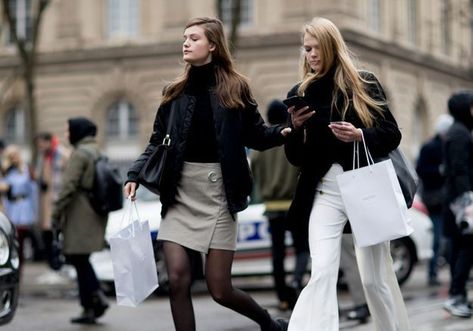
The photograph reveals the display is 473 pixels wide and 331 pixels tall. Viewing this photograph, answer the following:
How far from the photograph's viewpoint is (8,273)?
25.7ft

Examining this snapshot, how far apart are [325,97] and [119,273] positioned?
5.39 ft

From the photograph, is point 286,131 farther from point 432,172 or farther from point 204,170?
point 432,172

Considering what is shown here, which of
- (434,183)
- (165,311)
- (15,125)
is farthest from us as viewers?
(15,125)

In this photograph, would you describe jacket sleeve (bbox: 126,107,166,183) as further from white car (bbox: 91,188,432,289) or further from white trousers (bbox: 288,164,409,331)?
white car (bbox: 91,188,432,289)

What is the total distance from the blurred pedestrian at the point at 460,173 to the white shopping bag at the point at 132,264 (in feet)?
11.8

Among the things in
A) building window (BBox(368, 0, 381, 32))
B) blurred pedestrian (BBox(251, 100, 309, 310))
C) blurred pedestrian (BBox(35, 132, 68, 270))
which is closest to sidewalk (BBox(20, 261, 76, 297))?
blurred pedestrian (BBox(35, 132, 68, 270))

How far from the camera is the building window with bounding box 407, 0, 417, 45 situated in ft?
132

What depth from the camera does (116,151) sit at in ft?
117

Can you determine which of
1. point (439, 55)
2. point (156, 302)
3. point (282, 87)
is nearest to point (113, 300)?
point (156, 302)

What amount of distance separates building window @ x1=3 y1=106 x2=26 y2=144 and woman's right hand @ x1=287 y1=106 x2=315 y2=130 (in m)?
31.3

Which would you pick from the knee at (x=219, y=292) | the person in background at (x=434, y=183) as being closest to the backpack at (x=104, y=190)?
the knee at (x=219, y=292)

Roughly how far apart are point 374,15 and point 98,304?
28.0 m

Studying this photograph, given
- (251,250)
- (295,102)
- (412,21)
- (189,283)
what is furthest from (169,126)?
(412,21)

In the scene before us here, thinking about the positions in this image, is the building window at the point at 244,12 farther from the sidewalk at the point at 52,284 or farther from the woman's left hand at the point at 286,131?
the woman's left hand at the point at 286,131
